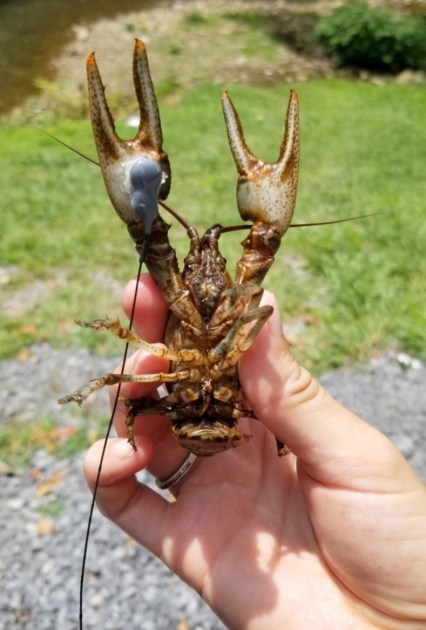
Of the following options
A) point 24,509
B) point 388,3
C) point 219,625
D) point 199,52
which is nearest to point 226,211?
point 24,509

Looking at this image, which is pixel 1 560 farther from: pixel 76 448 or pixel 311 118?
pixel 311 118

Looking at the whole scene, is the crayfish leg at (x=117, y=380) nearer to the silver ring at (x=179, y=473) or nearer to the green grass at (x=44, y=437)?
the silver ring at (x=179, y=473)

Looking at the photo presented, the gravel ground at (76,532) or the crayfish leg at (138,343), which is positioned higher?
the crayfish leg at (138,343)

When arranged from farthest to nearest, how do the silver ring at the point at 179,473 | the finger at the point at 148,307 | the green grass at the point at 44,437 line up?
the green grass at the point at 44,437 < the silver ring at the point at 179,473 < the finger at the point at 148,307

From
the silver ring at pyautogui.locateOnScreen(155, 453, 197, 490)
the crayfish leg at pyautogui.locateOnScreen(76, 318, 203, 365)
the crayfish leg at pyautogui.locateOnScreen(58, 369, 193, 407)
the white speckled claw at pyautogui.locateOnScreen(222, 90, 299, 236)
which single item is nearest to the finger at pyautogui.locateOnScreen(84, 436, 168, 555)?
the silver ring at pyautogui.locateOnScreen(155, 453, 197, 490)

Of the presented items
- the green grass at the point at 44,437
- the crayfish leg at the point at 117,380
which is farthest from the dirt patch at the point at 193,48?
the crayfish leg at the point at 117,380

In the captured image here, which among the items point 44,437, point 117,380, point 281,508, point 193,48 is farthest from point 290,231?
point 193,48
